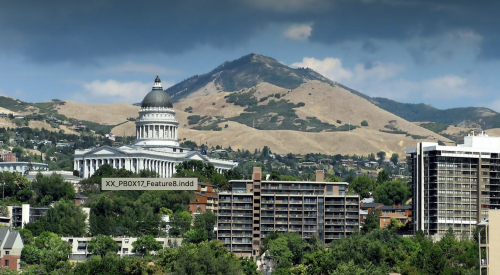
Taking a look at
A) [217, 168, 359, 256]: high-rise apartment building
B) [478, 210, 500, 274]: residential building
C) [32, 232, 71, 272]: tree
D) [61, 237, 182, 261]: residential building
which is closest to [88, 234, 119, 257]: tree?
[61, 237, 182, 261]: residential building

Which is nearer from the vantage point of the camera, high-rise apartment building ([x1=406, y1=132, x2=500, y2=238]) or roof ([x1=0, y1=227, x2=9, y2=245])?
roof ([x1=0, y1=227, x2=9, y2=245])

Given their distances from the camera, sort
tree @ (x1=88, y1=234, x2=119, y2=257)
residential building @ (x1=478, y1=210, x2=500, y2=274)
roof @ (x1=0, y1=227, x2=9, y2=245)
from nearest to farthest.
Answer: residential building @ (x1=478, y1=210, x2=500, y2=274) < roof @ (x1=0, y1=227, x2=9, y2=245) < tree @ (x1=88, y1=234, x2=119, y2=257)

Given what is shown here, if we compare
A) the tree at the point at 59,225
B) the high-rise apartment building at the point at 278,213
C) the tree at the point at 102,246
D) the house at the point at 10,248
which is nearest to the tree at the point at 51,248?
the house at the point at 10,248

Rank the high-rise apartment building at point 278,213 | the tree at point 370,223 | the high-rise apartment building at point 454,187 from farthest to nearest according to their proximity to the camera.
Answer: the tree at point 370,223, the high-rise apartment building at point 454,187, the high-rise apartment building at point 278,213

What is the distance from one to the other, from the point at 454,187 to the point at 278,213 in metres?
27.0

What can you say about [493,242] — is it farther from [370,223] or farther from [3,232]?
[3,232]

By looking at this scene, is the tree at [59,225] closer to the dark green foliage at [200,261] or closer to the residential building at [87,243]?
the residential building at [87,243]

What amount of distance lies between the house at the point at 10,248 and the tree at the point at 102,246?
10526 millimetres

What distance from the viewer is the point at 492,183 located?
193 meters

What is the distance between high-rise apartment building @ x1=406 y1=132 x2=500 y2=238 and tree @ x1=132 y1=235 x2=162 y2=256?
40002 millimetres

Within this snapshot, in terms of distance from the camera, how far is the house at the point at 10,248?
572 feet

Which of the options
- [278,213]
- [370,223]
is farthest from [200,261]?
[370,223]

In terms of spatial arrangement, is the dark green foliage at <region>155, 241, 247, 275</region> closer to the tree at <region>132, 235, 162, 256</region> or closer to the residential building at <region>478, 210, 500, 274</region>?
the tree at <region>132, 235, 162, 256</region>

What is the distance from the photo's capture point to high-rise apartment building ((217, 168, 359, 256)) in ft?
625
